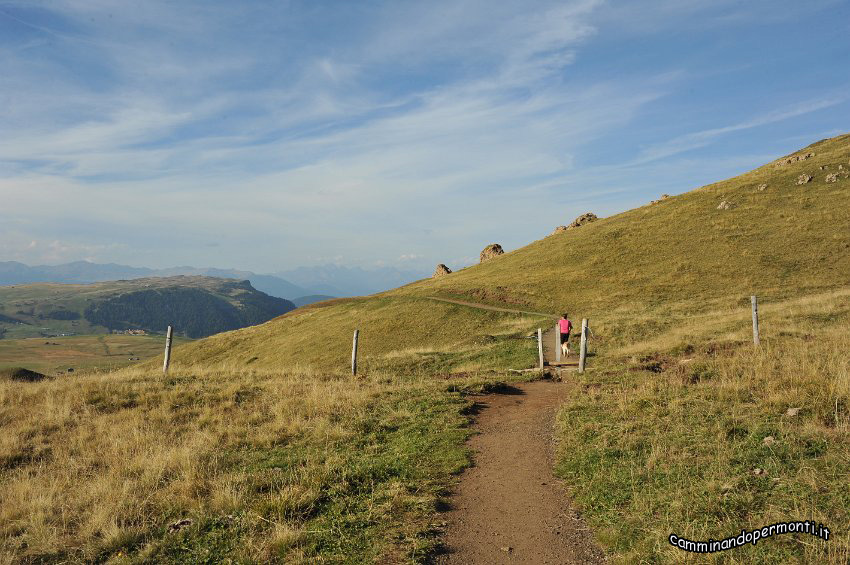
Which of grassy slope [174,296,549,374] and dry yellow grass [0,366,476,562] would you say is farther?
grassy slope [174,296,549,374]

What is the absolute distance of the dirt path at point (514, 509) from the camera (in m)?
6.85

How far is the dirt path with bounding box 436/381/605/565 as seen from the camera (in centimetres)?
685

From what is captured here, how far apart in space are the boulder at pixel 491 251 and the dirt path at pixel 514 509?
8512cm

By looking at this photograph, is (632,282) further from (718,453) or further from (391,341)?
(718,453)

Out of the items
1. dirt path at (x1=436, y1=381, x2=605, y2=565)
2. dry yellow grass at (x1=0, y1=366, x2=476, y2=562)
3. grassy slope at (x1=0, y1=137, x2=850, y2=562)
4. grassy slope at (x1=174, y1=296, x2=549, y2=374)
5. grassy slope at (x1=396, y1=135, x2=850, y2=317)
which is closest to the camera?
dirt path at (x1=436, y1=381, x2=605, y2=565)

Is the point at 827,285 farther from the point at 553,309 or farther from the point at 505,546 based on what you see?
the point at 505,546

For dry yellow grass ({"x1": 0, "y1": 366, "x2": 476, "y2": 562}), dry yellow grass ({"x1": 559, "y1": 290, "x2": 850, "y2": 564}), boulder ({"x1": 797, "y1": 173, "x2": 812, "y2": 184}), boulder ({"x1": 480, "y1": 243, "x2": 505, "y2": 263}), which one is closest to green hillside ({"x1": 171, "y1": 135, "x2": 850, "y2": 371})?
boulder ({"x1": 797, "y1": 173, "x2": 812, "y2": 184})

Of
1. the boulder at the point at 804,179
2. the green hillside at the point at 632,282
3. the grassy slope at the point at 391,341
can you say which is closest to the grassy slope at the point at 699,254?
the green hillside at the point at 632,282

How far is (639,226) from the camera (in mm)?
65688

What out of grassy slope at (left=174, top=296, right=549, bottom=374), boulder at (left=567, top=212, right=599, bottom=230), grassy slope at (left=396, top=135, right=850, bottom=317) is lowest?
grassy slope at (left=174, top=296, right=549, bottom=374)

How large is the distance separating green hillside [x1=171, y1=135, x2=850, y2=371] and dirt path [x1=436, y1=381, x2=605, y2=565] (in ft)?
50.0

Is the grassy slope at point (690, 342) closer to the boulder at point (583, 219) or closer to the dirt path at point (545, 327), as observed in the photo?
the dirt path at point (545, 327)

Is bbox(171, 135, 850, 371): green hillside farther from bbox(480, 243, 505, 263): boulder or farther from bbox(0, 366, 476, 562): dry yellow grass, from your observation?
bbox(480, 243, 505, 263): boulder

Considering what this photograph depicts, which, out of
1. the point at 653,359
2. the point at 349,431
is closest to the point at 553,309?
the point at 653,359
